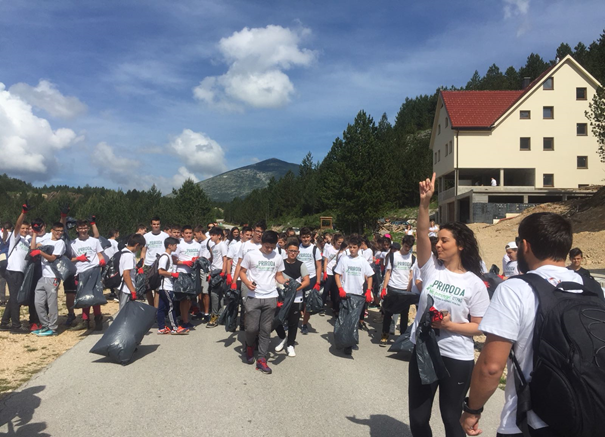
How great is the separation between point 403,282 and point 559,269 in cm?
595

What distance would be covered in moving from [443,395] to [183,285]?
581 centimetres

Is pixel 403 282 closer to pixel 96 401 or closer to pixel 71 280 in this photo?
pixel 96 401

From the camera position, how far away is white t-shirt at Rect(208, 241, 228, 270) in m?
9.91

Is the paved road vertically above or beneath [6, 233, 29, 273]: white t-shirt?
beneath

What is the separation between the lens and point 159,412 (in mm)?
4500

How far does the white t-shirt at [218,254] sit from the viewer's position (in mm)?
9906

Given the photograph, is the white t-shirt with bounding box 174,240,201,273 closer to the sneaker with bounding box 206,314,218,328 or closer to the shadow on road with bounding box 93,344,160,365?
the sneaker with bounding box 206,314,218,328

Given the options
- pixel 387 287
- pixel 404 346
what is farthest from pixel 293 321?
pixel 387 287

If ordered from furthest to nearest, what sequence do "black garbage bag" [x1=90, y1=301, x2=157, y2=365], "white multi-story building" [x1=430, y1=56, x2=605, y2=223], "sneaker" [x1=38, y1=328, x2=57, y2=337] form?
1. "white multi-story building" [x1=430, y1=56, x2=605, y2=223]
2. "sneaker" [x1=38, y1=328, x2=57, y2=337]
3. "black garbage bag" [x1=90, y1=301, x2=157, y2=365]

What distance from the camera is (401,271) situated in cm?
805

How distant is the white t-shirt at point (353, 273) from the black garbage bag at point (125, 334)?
10.5 ft

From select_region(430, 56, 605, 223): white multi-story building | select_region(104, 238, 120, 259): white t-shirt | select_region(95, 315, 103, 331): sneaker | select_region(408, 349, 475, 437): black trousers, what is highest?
select_region(430, 56, 605, 223): white multi-story building

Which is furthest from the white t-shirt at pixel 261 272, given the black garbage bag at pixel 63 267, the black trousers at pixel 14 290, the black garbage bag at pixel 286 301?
the black trousers at pixel 14 290

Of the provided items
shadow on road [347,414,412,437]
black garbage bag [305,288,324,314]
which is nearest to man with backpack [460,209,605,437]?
shadow on road [347,414,412,437]
